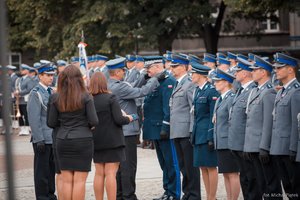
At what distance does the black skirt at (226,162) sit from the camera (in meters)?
10.6

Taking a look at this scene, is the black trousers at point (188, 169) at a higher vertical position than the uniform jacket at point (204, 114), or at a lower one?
lower

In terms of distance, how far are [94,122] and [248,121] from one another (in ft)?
6.18

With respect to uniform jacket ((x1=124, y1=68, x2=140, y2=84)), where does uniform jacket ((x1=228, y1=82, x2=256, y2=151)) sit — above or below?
below

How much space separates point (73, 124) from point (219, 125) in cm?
204

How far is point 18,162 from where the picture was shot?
17984mm

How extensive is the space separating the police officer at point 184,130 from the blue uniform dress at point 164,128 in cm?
31

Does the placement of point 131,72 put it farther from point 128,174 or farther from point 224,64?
point 128,174

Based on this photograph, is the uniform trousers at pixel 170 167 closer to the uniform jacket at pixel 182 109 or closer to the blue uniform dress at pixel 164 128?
the blue uniform dress at pixel 164 128

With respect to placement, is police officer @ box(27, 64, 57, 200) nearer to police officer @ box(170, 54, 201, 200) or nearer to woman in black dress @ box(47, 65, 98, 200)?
woman in black dress @ box(47, 65, 98, 200)

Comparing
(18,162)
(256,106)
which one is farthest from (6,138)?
(18,162)

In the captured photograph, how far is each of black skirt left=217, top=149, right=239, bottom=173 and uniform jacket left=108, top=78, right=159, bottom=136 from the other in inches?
61.5

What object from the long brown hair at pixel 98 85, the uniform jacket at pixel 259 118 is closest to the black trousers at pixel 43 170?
the long brown hair at pixel 98 85

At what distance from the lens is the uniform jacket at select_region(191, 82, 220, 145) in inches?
432

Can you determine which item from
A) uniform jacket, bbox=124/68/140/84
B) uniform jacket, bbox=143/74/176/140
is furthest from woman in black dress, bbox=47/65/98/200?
uniform jacket, bbox=124/68/140/84
